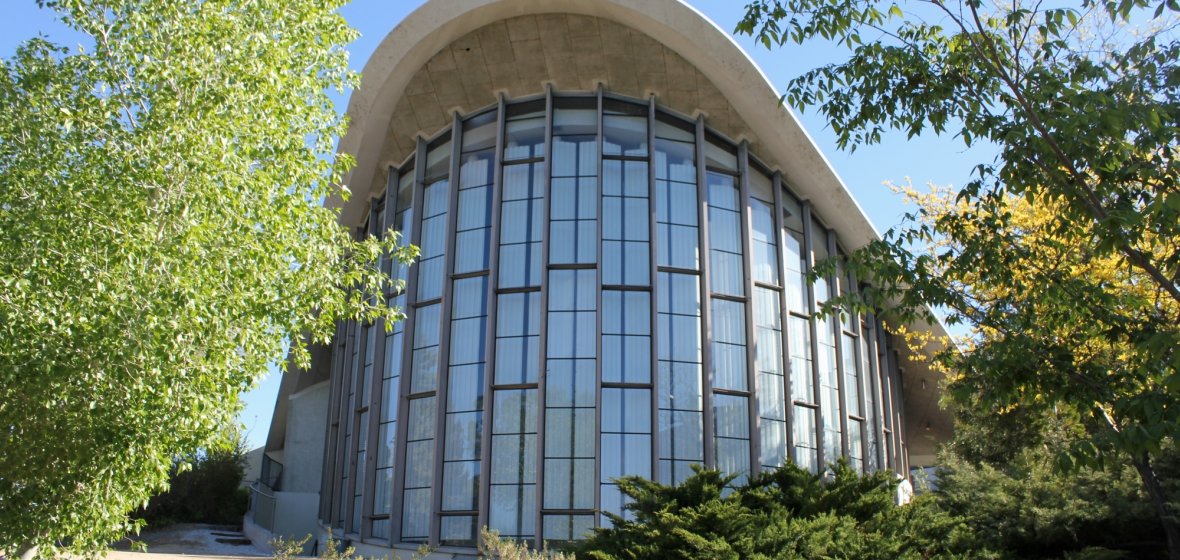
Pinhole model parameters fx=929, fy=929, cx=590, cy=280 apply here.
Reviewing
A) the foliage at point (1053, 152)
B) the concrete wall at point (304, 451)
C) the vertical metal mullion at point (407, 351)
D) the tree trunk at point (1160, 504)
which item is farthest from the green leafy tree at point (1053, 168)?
the concrete wall at point (304, 451)

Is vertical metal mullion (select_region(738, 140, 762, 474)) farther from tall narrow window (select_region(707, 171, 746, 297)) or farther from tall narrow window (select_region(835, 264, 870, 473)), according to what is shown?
tall narrow window (select_region(835, 264, 870, 473))

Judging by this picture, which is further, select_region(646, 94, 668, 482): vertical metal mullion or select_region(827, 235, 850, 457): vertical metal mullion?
select_region(827, 235, 850, 457): vertical metal mullion

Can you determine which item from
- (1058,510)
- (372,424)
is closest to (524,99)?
(372,424)

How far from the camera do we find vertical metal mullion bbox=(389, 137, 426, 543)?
19391 mm

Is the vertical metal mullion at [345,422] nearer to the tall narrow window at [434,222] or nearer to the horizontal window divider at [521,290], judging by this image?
the tall narrow window at [434,222]

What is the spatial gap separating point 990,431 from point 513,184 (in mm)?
11398


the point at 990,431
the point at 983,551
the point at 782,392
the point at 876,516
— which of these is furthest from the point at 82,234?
the point at 990,431

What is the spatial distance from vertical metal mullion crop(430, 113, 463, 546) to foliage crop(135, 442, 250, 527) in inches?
478

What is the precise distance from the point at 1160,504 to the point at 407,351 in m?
14.0

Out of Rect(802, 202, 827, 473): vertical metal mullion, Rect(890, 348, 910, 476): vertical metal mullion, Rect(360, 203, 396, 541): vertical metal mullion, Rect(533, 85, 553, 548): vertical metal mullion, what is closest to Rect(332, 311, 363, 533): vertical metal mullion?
Rect(360, 203, 396, 541): vertical metal mullion

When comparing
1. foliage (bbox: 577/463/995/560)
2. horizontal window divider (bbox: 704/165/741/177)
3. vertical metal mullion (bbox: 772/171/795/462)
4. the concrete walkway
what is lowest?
the concrete walkway

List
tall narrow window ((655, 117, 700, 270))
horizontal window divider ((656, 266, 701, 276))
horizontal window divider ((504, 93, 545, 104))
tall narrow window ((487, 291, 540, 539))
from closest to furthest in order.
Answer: tall narrow window ((487, 291, 540, 539))
horizontal window divider ((656, 266, 701, 276))
tall narrow window ((655, 117, 700, 270))
horizontal window divider ((504, 93, 545, 104))

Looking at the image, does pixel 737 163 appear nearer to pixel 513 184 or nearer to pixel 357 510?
pixel 513 184

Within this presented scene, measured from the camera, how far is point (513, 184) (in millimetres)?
20281
